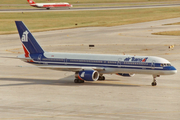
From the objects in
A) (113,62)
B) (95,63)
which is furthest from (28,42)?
(113,62)

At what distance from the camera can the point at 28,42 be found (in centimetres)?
5631

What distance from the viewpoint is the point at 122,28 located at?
128 meters

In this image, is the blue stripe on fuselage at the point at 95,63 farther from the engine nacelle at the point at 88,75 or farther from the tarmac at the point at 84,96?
the tarmac at the point at 84,96

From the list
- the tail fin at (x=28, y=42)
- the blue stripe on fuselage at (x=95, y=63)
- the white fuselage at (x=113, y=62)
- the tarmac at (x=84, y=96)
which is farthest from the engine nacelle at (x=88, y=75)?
the tail fin at (x=28, y=42)

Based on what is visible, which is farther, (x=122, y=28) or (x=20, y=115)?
(x=122, y=28)

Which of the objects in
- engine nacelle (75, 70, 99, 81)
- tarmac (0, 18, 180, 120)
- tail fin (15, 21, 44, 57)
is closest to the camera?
tarmac (0, 18, 180, 120)

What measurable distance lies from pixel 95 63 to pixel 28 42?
12094 mm

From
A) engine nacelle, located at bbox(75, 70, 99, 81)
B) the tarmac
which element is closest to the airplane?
Result: engine nacelle, located at bbox(75, 70, 99, 81)

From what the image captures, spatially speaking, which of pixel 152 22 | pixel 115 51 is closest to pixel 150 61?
pixel 115 51

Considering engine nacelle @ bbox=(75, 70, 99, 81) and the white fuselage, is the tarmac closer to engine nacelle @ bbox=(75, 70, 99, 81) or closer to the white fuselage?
engine nacelle @ bbox=(75, 70, 99, 81)

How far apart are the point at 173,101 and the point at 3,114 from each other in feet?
57.8

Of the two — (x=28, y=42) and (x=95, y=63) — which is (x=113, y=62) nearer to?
(x=95, y=63)

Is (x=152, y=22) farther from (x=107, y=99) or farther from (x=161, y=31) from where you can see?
(x=107, y=99)

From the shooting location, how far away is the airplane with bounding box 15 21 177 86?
157 feet
